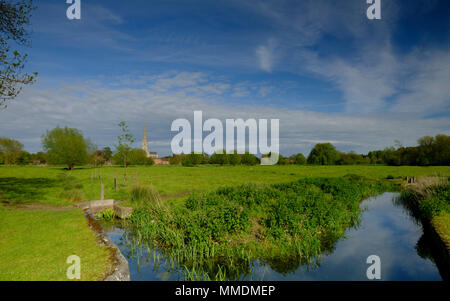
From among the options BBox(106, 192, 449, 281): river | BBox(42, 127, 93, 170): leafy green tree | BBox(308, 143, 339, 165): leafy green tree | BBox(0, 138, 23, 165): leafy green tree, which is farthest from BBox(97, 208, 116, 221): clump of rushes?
BBox(308, 143, 339, 165): leafy green tree

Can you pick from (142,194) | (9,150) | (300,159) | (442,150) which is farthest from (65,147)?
(442,150)

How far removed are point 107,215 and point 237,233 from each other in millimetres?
8889

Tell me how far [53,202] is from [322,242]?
18.0 m

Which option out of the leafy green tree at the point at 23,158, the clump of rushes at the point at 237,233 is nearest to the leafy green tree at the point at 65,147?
the leafy green tree at the point at 23,158

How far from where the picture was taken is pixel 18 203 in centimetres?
1716

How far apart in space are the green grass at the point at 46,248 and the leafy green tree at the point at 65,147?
53.2 m

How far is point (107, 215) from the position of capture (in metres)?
15.4

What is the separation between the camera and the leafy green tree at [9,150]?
74.8 metres

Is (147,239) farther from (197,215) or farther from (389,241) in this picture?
(389,241)

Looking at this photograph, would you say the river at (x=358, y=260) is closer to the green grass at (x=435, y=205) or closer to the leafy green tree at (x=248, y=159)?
the green grass at (x=435, y=205)

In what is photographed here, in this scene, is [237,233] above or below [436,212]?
below

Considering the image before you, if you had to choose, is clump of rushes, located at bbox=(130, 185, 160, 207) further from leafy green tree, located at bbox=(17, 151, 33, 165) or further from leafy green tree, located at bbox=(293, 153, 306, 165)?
leafy green tree, located at bbox=(293, 153, 306, 165)

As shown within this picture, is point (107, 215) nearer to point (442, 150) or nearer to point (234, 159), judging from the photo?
point (442, 150)
